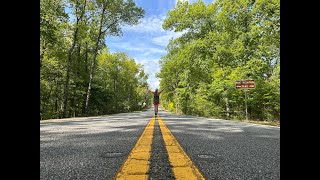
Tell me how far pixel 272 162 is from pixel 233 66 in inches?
850

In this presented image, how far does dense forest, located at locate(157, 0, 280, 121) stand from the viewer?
746 inches

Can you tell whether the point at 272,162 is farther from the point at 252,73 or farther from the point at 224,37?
the point at 224,37

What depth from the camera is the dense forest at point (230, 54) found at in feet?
62.1

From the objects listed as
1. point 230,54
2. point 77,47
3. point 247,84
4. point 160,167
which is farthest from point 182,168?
point 77,47

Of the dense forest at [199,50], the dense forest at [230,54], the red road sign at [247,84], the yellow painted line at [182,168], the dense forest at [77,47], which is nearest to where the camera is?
the yellow painted line at [182,168]

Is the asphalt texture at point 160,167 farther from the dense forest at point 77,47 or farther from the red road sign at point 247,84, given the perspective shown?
the dense forest at point 77,47

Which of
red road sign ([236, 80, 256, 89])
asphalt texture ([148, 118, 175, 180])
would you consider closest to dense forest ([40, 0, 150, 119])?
red road sign ([236, 80, 256, 89])

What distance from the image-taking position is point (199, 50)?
2569 cm

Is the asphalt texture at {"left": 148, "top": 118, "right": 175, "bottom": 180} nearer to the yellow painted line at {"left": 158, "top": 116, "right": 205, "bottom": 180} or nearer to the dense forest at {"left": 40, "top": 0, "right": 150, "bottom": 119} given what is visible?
the yellow painted line at {"left": 158, "top": 116, "right": 205, "bottom": 180}

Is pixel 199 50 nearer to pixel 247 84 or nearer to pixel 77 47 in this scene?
pixel 247 84

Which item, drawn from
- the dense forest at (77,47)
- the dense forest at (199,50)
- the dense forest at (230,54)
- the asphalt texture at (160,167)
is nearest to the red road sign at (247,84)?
the dense forest at (230,54)

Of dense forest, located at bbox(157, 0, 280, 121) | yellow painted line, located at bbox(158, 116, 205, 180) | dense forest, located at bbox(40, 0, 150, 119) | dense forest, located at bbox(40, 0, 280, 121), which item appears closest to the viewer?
yellow painted line, located at bbox(158, 116, 205, 180)

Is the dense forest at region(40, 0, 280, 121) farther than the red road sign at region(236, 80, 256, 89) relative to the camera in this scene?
Yes
